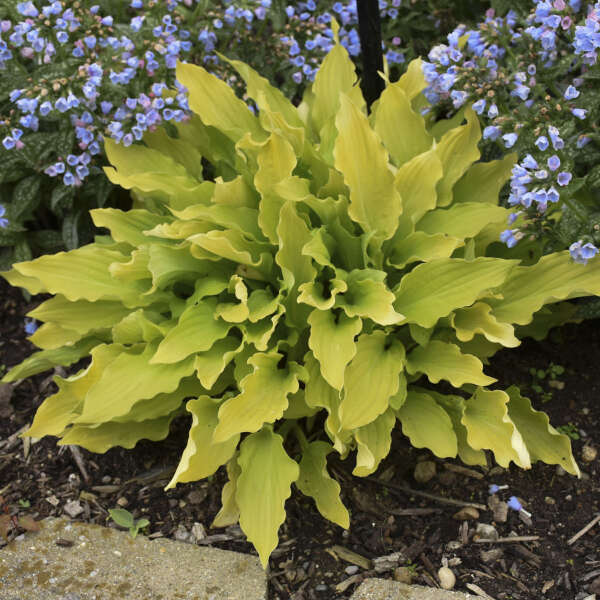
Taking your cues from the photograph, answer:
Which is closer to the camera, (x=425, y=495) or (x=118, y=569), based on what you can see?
(x=118, y=569)

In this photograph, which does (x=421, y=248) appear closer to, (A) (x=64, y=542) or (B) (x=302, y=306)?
(B) (x=302, y=306)

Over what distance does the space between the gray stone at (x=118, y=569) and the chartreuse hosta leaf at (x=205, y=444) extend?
10.0 inches

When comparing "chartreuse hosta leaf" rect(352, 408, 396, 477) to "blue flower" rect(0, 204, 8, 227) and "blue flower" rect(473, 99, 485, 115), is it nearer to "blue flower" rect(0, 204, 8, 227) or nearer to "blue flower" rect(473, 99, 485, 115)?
"blue flower" rect(473, 99, 485, 115)

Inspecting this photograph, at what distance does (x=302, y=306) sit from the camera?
89.4 inches

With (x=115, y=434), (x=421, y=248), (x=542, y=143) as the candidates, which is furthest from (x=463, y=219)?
(x=115, y=434)

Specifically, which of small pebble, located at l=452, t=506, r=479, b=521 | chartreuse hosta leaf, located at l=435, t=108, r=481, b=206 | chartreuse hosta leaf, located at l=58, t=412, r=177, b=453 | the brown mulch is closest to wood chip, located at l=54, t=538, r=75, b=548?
the brown mulch

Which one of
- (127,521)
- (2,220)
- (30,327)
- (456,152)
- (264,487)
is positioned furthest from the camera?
(30,327)

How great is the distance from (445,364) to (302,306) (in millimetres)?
462

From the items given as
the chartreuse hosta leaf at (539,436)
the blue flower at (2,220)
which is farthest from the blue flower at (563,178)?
the blue flower at (2,220)

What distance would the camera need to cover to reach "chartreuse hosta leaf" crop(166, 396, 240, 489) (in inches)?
81.4

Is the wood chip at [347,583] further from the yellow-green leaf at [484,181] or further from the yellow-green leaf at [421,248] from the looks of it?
the yellow-green leaf at [484,181]

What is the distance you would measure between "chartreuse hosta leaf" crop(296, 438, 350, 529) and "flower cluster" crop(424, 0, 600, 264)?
84cm

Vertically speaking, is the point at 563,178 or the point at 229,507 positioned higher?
the point at 563,178

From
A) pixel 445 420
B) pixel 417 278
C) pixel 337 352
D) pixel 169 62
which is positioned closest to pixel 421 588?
pixel 445 420
